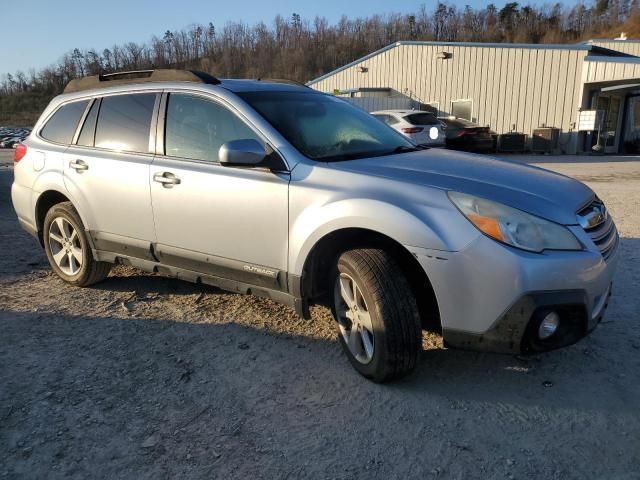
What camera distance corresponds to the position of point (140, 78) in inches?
167

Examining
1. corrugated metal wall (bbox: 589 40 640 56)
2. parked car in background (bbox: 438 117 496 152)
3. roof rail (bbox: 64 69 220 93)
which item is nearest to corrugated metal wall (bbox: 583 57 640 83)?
parked car in background (bbox: 438 117 496 152)

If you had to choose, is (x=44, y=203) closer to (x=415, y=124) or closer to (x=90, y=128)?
(x=90, y=128)

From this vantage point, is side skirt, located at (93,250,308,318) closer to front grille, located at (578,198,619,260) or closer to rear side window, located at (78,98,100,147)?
rear side window, located at (78,98,100,147)

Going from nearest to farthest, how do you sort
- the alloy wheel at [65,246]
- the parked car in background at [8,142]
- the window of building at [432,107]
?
1. the alloy wheel at [65,246]
2. the window of building at [432,107]
3. the parked car in background at [8,142]

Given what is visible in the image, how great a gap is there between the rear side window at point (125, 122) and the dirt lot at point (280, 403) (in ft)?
4.40

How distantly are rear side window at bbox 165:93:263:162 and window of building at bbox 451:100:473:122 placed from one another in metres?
21.5

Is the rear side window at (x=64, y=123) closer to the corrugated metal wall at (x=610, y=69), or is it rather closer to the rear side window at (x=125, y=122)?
the rear side window at (x=125, y=122)

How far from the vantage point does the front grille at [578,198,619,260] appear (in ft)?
9.04

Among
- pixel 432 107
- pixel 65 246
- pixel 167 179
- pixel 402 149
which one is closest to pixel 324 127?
pixel 402 149

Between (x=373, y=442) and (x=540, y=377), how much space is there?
3.96ft

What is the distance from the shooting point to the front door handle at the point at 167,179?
3.62 meters

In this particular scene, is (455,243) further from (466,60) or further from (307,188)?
(466,60)

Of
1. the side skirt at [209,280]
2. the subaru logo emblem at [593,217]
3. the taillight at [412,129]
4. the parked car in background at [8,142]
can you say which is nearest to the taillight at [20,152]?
the side skirt at [209,280]

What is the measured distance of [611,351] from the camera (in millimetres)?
3307
